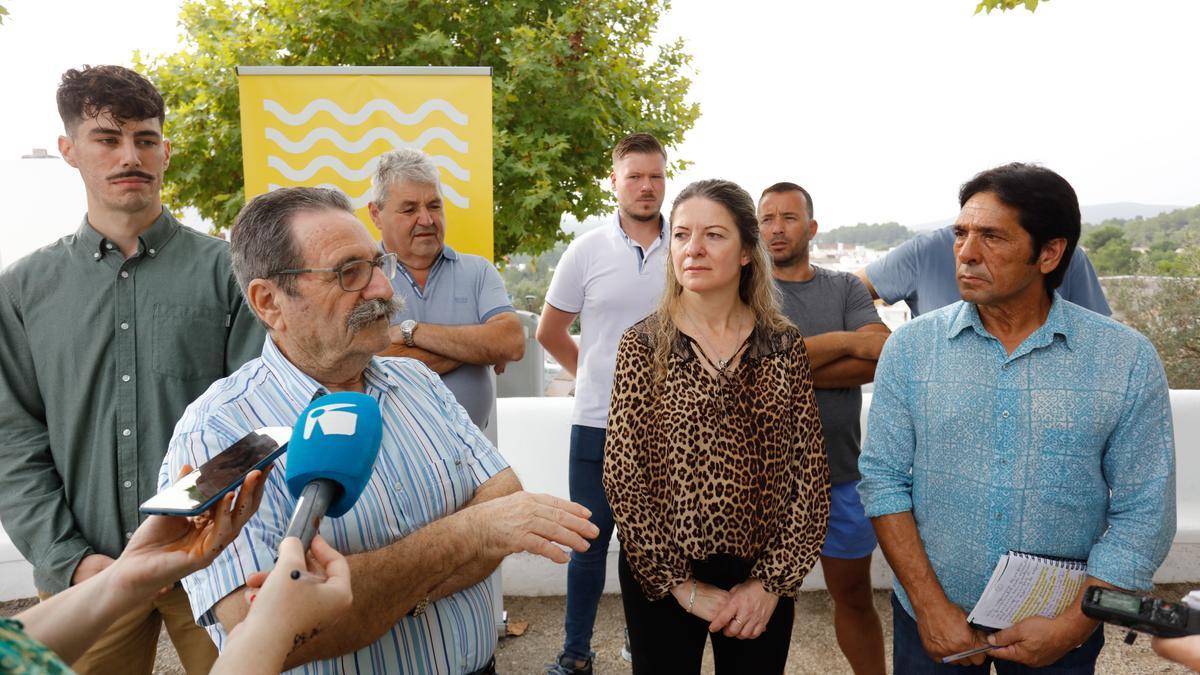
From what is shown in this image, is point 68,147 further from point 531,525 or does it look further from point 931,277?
point 931,277

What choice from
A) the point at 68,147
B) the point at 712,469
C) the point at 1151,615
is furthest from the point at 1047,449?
the point at 68,147

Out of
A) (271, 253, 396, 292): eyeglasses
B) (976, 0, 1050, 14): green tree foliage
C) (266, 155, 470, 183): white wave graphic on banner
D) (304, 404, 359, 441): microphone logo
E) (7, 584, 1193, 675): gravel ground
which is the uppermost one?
(976, 0, 1050, 14): green tree foliage

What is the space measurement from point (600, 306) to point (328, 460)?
2606mm

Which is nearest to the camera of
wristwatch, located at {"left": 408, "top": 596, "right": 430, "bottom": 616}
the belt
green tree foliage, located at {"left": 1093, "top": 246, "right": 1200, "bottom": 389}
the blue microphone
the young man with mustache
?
the blue microphone

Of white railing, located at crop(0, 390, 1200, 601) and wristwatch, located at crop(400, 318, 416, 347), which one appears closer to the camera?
wristwatch, located at crop(400, 318, 416, 347)

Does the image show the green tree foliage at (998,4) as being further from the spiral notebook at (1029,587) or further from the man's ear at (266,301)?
the man's ear at (266,301)

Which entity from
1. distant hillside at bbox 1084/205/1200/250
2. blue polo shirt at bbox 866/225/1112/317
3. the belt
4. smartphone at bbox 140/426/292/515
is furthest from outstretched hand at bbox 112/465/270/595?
distant hillside at bbox 1084/205/1200/250

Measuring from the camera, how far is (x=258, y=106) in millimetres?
3992

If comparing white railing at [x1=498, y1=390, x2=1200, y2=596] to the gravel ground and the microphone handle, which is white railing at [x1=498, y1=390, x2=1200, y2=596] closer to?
the gravel ground

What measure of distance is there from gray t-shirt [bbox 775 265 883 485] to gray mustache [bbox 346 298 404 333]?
1963 millimetres

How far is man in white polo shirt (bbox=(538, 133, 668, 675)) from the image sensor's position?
12.0 feet

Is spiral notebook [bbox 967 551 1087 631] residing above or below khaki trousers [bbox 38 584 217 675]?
above

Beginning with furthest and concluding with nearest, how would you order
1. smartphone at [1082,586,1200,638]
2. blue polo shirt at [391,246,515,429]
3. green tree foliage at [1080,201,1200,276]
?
green tree foliage at [1080,201,1200,276] → blue polo shirt at [391,246,515,429] → smartphone at [1082,586,1200,638]

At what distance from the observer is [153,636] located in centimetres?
251
